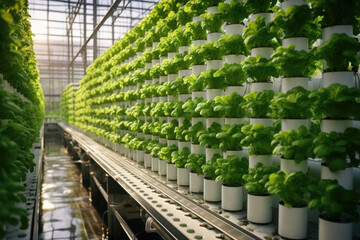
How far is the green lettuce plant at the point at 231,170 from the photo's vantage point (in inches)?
116

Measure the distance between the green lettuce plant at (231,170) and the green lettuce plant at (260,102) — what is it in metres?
0.50

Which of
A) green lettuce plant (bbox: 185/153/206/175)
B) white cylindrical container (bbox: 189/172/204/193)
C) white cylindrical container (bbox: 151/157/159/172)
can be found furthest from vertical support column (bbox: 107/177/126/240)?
green lettuce plant (bbox: 185/153/206/175)

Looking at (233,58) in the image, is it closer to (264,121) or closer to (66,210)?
(264,121)

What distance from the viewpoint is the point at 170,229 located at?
2846 mm

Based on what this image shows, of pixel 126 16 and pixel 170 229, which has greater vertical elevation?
pixel 126 16

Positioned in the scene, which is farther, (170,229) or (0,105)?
(170,229)

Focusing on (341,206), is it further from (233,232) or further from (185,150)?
(185,150)

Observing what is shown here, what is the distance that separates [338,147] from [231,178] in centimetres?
116

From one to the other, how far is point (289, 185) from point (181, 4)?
2.94 meters

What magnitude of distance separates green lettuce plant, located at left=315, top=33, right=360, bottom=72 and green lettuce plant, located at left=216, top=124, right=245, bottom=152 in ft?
3.20

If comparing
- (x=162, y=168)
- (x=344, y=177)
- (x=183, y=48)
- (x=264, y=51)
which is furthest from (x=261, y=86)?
(x=162, y=168)

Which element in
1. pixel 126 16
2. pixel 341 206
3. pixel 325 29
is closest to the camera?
pixel 341 206

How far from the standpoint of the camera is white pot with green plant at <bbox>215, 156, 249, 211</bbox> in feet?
9.68

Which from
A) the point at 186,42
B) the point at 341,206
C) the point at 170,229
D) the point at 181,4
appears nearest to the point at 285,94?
the point at 341,206
